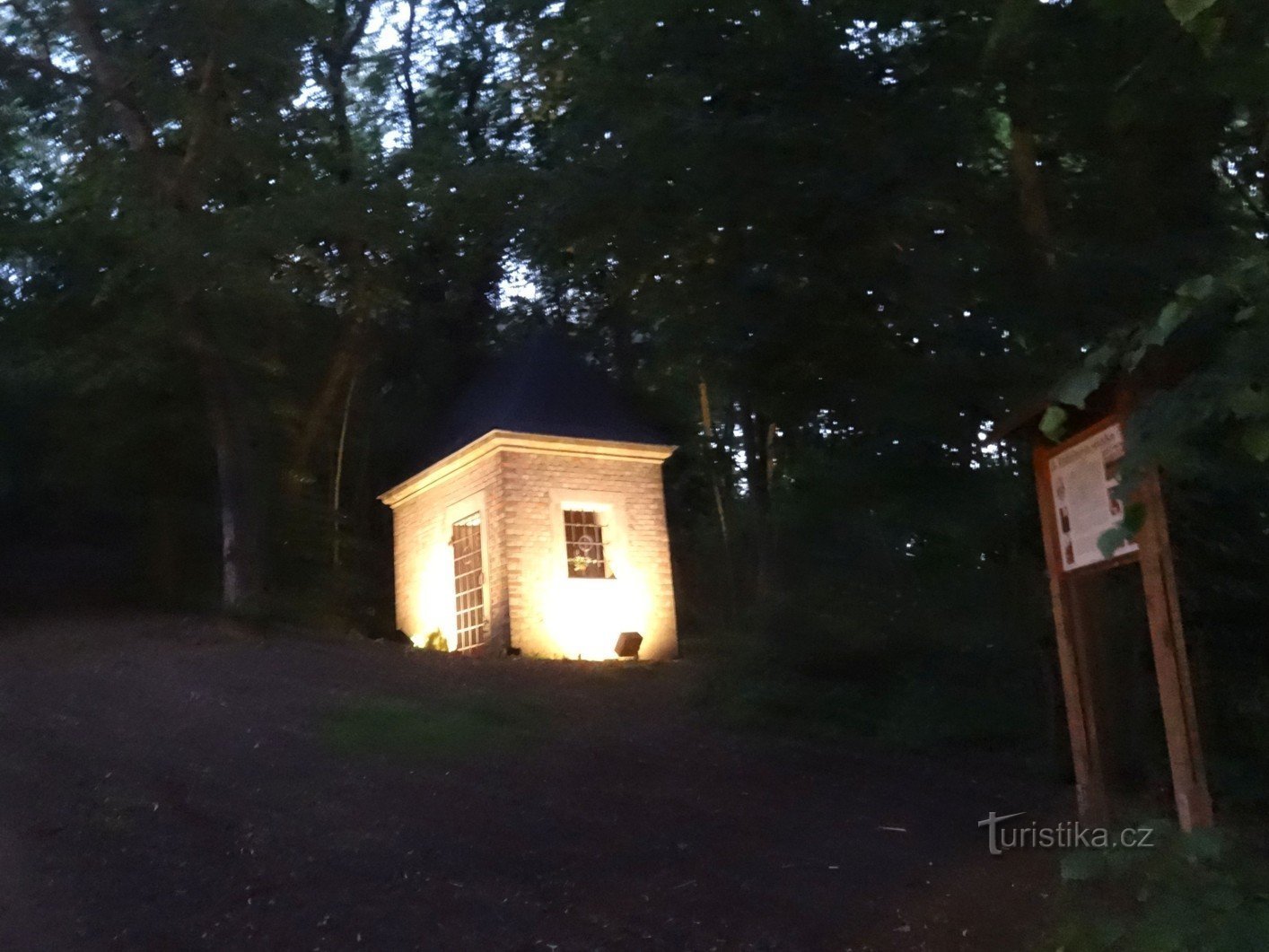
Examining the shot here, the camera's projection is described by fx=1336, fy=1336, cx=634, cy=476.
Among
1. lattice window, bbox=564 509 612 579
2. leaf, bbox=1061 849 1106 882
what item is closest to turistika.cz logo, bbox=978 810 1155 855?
leaf, bbox=1061 849 1106 882

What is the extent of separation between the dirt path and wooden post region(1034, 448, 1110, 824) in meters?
0.46

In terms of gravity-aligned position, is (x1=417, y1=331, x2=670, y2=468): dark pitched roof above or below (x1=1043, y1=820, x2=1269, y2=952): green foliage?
above

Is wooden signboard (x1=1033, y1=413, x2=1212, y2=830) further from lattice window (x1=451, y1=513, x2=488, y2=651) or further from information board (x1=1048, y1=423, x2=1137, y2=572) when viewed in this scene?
lattice window (x1=451, y1=513, x2=488, y2=651)

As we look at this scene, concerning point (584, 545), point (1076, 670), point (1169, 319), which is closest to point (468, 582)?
point (584, 545)

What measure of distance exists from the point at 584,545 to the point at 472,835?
9.83 metres

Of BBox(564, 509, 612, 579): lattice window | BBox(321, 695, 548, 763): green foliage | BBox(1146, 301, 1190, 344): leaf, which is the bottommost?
BBox(321, 695, 548, 763): green foliage

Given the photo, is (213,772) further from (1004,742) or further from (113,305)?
(113,305)

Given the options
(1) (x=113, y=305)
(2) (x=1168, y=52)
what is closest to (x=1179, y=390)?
(2) (x=1168, y=52)

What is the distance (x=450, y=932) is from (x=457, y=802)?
2171mm

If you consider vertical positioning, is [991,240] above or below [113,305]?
below

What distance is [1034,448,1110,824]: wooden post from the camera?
7039 mm

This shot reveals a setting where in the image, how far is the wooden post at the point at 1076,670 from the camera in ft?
23.1

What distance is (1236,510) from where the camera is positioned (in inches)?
322

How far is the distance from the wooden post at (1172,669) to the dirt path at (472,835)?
924 mm
